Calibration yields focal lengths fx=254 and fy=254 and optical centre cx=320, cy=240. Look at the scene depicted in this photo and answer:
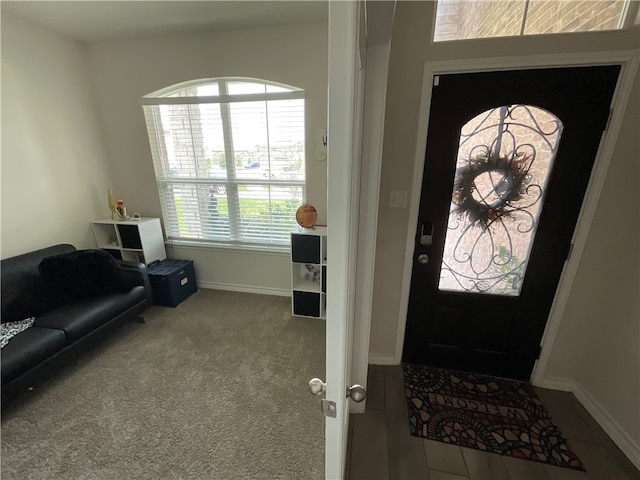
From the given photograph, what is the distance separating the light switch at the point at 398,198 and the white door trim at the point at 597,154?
5 centimetres

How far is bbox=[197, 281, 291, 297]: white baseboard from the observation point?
3002 mm

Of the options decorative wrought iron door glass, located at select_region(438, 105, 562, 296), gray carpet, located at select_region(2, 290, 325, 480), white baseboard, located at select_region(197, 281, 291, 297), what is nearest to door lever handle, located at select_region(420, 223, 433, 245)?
decorative wrought iron door glass, located at select_region(438, 105, 562, 296)

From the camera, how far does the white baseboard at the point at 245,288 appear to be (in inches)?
118

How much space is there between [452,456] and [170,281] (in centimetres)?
272

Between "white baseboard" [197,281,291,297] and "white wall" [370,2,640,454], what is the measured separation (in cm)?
161

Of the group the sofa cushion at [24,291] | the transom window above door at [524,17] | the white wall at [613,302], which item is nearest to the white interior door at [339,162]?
the transom window above door at [524,17]

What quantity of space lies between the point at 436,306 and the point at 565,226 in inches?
34.8

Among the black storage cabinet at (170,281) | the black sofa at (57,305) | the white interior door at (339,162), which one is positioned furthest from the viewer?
the black storage cabinet at (170,281)

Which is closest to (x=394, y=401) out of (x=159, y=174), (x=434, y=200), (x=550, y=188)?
(x=434, y=200)

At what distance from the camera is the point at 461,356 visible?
1854 mm

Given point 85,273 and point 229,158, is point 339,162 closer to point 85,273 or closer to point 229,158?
point 229,158

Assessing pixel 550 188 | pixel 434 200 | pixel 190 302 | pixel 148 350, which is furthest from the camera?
pixel 190 302

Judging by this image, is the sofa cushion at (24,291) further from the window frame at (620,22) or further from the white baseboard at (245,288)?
the window frame at (620,22)

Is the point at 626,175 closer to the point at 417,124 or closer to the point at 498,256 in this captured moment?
the point at 498,256
